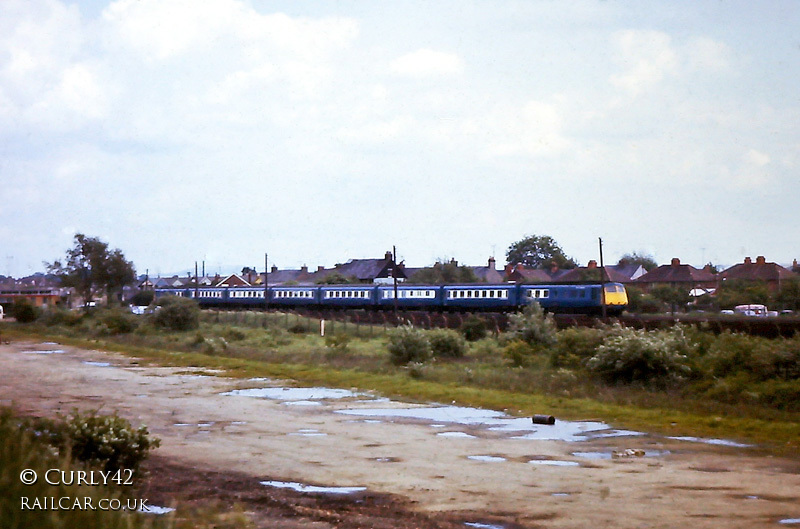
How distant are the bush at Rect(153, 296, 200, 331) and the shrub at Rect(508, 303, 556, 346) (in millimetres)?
28435

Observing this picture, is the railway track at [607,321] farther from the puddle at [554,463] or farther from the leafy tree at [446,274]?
the leafy tree at [446,274]

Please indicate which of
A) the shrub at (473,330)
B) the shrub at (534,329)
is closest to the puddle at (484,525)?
the shrub at (534,329)

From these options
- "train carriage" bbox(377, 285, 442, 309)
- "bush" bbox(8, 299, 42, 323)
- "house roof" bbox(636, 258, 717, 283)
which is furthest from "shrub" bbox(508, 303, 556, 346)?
"house roof" bbox(636, 258, 717, 283)

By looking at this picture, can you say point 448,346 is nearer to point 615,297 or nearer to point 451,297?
point 615,297

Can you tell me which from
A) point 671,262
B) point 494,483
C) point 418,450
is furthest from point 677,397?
point 671,262

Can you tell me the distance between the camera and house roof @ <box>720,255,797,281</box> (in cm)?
8088

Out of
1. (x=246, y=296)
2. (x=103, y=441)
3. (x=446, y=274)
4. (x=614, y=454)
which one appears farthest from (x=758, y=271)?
(x=103, y=441)

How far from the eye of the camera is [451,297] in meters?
55.2

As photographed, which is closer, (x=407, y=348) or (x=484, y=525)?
(x=484, y=525)

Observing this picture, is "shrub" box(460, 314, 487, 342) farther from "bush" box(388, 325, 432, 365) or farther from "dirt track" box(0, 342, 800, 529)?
"dirt track" box(0, 342, 800, 529)

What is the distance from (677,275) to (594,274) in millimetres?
9054

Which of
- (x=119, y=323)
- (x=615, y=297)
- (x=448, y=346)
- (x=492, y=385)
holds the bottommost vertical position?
(x=492, y=385)

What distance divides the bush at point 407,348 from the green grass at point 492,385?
73cm

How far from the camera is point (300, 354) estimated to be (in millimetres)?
35406
